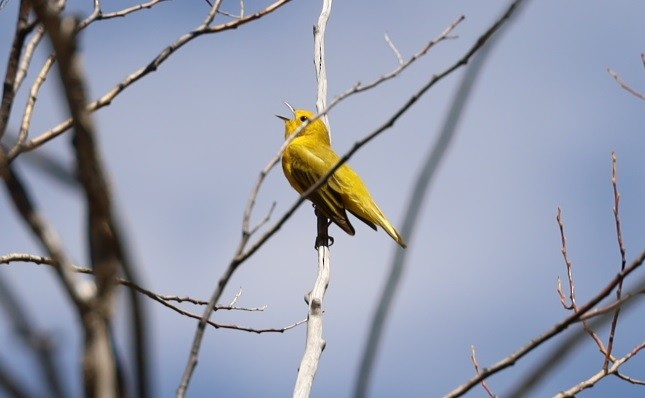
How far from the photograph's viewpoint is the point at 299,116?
9.44 meters

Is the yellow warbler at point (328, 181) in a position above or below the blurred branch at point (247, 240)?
above

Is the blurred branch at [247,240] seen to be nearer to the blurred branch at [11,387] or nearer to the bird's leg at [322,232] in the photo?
the blurred branch at [11,387]

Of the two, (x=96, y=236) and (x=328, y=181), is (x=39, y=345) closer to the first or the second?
(x=96, y=236)

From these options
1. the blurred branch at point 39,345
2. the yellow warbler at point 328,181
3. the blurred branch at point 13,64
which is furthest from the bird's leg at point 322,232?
the blurred branch at point 39,345

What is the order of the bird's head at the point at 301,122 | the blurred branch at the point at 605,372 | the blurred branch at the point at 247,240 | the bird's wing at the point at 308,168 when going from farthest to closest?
the bird's head at the point at 301,122 < the bird's wing at the point at 308,168 < the blurred branch at the point at 605,372 < the blurred branch at the point at 247,240

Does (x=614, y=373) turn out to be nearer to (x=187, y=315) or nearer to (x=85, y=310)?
(x=187, y=315)

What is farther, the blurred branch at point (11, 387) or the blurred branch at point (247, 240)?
the blurred branch at point (247, 240)

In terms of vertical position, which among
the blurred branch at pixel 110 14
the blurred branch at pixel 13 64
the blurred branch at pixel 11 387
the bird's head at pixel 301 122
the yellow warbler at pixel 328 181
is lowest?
the blurred branch at pixel 11 387

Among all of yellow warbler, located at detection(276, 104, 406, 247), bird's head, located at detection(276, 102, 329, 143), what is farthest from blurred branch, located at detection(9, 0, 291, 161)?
bird's head, located at detection(276, 102, 329, 143)

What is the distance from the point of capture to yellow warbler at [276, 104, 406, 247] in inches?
303

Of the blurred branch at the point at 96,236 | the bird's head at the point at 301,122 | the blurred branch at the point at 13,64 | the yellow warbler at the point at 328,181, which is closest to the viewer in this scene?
the blurred branch at the point at 96,236

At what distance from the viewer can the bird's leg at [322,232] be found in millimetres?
5902

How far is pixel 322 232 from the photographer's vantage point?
6473 mm

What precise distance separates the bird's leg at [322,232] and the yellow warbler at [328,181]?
0.35 ft
